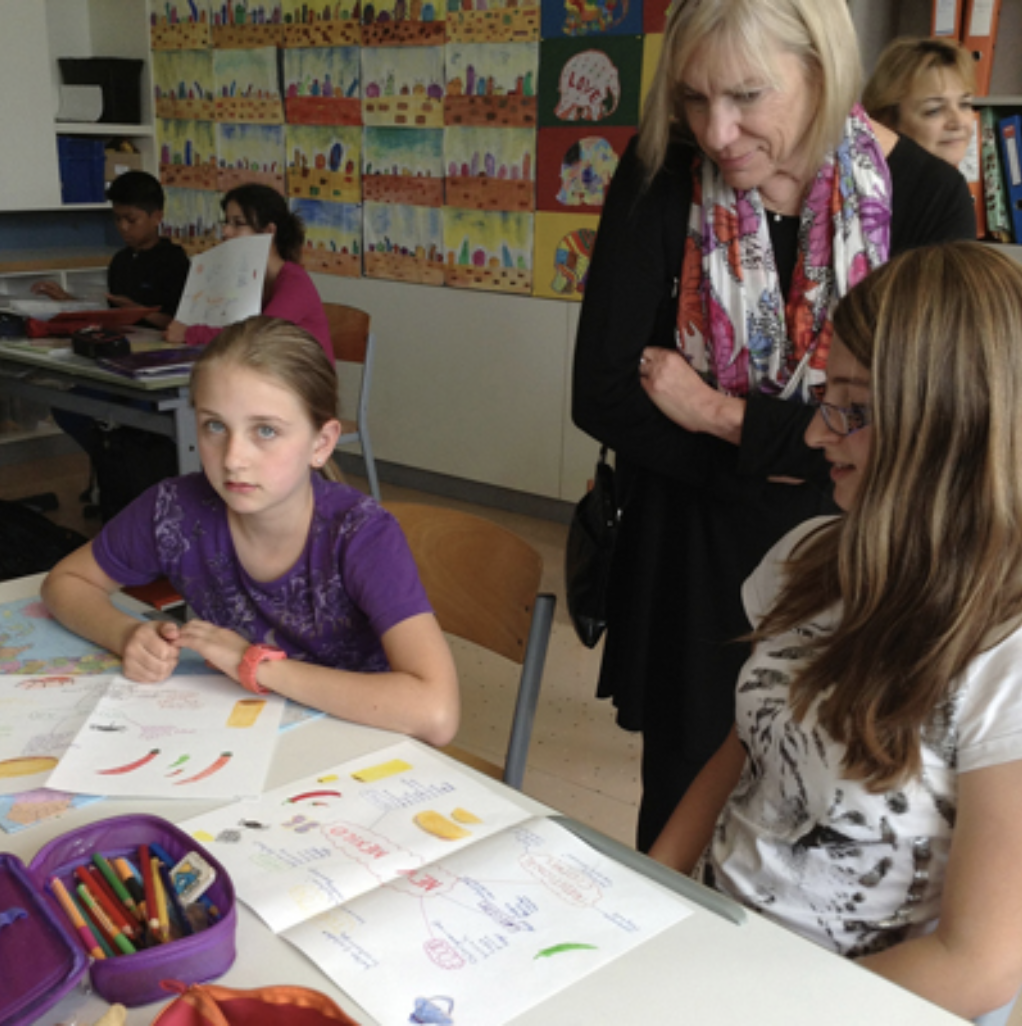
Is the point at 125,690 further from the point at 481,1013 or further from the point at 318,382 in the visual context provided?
the point at 481,1013

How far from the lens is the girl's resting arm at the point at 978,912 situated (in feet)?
2.80

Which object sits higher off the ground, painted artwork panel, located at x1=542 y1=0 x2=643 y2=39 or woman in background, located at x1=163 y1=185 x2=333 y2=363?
painted artwork panel, located at x1=542 y1=0 x2=643 y2=39

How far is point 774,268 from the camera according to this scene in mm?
1452

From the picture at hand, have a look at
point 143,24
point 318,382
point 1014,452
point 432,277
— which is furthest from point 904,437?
point 143,24

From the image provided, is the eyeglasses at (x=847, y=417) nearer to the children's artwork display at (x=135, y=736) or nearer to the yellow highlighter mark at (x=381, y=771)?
the yellow highlighter mark at (x=381, y=771)

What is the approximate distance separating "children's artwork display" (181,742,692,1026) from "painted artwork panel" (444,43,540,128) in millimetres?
3199

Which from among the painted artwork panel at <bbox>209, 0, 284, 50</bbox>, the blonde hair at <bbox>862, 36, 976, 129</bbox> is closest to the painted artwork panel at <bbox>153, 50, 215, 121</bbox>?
the painted artwork panel at <bbox>209, 0, 284, 50</bbox>

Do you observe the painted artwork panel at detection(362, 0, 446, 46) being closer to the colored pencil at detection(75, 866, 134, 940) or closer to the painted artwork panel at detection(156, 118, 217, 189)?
the painted artwork panel at detection(156, 118, 217, 189)

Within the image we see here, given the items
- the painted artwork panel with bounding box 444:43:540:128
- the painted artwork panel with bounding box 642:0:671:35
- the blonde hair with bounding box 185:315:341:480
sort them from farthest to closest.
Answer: the painted artwork panel with bounding box 444:43:540:128
the painted artwork panel with bounding box 642:0:671:35
the blonde hair with bounding box 185:315:341:480

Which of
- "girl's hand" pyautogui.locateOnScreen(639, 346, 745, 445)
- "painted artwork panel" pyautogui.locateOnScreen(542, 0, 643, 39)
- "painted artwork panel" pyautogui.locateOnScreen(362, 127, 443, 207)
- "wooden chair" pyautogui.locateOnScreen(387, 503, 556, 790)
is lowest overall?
"wooden chair" pyautogui.locateOnScreen(387, 503, 556, 790)

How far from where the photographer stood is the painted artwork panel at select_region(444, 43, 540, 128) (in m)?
3.77

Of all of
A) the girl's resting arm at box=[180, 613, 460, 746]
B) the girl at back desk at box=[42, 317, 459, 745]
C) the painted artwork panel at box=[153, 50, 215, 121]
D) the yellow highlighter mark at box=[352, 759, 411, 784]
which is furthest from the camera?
the painted artwork panel at box=[153, 50, 215, 121]

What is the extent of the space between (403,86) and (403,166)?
0.92 feet

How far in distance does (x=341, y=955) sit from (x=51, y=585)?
2.80ft
